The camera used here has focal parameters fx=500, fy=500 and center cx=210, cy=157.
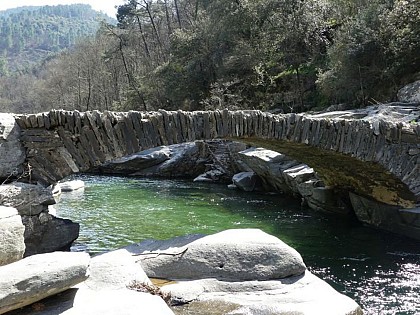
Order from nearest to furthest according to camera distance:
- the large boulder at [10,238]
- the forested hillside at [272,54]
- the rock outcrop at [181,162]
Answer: the large boulder at [10,238], the forested hillside at [272,54], the rock outcrop at [181,162]

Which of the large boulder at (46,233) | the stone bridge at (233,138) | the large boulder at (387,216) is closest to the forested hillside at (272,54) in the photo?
the stone bridge at (233,138)

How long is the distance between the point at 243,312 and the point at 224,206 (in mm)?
10994

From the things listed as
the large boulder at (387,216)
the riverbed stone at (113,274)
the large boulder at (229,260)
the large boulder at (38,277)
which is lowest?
the large boulder at (387,216)

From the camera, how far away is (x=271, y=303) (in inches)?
247

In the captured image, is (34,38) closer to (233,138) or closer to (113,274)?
(233,138)

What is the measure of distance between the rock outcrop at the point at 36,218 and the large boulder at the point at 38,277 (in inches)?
100

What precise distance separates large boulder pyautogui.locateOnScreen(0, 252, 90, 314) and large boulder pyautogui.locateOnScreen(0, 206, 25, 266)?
53 cm

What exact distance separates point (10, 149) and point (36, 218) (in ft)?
3.88

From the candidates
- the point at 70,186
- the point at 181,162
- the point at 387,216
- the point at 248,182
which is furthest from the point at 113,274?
the point at 181,162

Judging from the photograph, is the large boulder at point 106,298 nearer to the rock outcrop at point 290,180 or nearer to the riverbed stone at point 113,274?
the riverbed stone at point 113,274

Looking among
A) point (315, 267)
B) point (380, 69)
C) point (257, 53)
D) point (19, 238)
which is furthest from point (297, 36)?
point (19, 238)

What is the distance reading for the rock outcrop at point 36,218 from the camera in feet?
25.2

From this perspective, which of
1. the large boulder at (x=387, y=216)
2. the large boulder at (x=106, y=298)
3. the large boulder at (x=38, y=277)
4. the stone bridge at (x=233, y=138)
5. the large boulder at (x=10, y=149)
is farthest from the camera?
the large boulder at (x=387, y=216)

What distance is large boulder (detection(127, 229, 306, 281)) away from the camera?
23.2 feet
